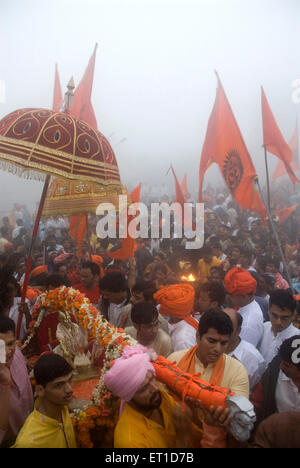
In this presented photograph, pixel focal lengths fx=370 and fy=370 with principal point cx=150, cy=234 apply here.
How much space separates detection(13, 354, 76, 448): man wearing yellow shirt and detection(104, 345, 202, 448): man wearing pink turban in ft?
1.08

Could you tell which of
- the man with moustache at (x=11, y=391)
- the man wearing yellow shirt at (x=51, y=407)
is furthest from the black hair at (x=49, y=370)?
the man with moustache at (x=11, y=391)

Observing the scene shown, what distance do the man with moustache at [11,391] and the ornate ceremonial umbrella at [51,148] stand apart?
4.52 ft

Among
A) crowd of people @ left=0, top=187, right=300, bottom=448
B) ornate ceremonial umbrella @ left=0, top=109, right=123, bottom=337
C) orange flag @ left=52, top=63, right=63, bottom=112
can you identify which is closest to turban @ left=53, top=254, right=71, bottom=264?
crowd of people @ left=0, top=187, right=300, bottom=448

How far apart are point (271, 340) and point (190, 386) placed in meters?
1.97

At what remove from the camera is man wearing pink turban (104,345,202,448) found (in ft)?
6.55

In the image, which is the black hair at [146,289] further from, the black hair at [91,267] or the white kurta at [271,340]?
the white kurta at [271,340]

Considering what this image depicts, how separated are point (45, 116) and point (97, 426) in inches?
106

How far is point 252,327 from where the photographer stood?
12.4ft

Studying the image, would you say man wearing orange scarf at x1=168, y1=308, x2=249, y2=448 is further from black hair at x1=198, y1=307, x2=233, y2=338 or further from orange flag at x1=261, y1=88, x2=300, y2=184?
orange flag at x1=261, y1=88, x2=300, y2=184

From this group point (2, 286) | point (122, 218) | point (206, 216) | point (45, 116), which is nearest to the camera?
point (45, 116)

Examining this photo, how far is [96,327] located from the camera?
287 centimetres

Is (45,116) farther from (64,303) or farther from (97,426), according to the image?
(97,426)

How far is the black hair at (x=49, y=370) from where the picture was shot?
224 cm
